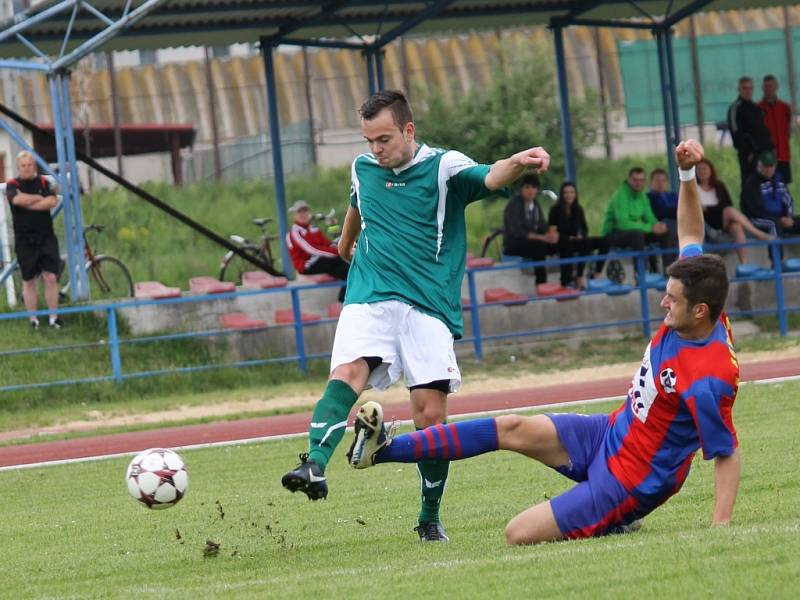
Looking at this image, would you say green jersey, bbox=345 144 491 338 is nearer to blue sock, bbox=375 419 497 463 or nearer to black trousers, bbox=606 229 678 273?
blue sock, bbox=375 419 497 463

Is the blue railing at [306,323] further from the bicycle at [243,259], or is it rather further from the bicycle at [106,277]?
the bicycle at [243,259]

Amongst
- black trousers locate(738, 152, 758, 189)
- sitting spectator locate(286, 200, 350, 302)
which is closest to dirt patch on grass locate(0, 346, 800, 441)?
sitting spectator locate(286, 200, 350, 302)

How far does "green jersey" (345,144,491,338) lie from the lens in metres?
6.99

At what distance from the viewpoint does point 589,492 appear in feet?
21.1

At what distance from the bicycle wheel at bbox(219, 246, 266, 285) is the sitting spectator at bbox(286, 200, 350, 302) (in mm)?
3061

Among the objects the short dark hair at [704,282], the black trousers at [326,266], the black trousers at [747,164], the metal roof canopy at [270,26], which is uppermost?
the metal roof canopy at [270,26]

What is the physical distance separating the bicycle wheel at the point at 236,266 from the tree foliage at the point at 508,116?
10.8m

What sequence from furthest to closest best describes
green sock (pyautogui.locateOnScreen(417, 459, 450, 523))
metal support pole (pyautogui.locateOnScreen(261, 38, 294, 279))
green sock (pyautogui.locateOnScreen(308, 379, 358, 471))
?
metal support pole (pyautogui.locateOnScreen(261, 38, 294, 279)) → green sock (pyautogui.locateOnScreen(417, 459, 450, 523)) → green sock (pyautogui.locateOnScreen(308, 379, 358, 471))

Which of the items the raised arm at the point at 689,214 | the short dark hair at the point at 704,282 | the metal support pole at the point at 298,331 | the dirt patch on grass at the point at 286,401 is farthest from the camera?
the metal support pole at the point at 298,331

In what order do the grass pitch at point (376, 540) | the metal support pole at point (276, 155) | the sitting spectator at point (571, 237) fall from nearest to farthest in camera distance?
1. the grass pitch at point (376, 540)
2. the sitting spectator at point (571, 237)
3. the metal support pole at point (276, 155)

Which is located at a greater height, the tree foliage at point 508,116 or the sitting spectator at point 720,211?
the tree foliage at point 508,116

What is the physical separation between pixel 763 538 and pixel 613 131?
29.3 meters

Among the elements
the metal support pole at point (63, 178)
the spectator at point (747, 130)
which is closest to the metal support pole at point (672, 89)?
the spectator at point (747, 130)

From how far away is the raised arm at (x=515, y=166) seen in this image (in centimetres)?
642
